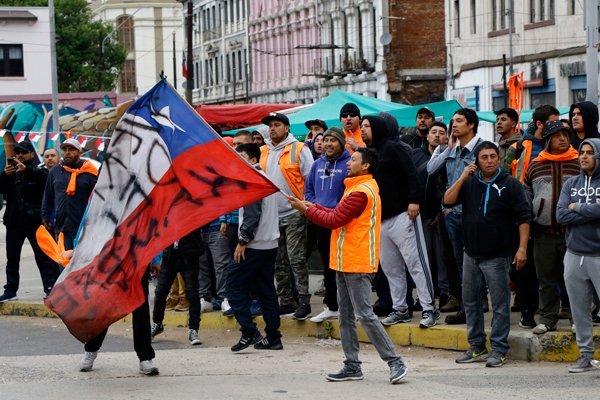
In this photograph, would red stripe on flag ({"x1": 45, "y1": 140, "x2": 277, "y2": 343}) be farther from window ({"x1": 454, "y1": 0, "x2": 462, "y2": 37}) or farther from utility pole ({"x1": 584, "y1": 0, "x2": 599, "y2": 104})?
window ({"x1": 454, "y1": 0, "x2": 462, "y2": 37})

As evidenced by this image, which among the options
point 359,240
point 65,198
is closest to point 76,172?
point 65,198

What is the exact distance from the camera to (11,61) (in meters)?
63.2

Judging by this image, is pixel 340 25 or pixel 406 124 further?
pixel 340 25

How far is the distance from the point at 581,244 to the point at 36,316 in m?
7.50

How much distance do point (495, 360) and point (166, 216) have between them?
300 centimetres

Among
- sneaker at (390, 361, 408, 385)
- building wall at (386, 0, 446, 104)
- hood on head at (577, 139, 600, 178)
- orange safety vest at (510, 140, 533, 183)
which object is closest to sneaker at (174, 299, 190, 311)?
orange safety vest at (510, 140, 533, 183)

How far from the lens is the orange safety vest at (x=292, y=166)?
42.3 ft

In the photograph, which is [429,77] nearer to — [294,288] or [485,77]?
[485,77]

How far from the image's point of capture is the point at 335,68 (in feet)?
209

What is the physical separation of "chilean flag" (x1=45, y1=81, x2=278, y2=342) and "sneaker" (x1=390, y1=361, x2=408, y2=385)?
1.76 metres

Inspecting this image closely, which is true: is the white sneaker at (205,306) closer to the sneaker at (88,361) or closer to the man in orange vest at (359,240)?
the sneaker at (88,361)

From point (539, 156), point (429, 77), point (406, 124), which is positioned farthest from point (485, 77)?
point (539, 156)

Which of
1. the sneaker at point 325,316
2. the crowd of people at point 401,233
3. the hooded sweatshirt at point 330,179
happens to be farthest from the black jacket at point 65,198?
the hooded sweatshirt at point 330,179

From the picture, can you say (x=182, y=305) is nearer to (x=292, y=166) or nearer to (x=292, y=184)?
(x=292, y=184)
